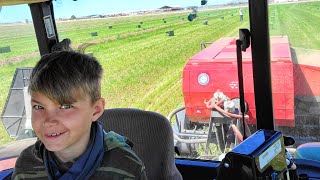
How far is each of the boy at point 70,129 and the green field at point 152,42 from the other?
31.2 inches

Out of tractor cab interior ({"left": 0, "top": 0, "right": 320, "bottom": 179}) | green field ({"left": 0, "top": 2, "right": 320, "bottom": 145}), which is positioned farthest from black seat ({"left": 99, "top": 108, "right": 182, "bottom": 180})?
green field ({"left": 0, "top": 2, "right": 320, "bottom": 145})

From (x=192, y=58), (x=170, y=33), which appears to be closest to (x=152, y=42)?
(x=170, y=33)

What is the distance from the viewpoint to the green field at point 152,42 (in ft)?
7.04

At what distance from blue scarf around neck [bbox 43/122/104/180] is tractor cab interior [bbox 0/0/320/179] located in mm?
524

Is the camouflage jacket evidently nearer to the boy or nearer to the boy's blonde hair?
the boy

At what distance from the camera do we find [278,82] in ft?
7.42

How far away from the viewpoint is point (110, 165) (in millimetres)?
1428

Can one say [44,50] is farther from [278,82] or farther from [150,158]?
[278,82]

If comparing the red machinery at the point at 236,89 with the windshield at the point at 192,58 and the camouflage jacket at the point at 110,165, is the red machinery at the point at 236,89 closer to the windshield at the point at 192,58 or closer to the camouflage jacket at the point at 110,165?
the windshield at the point at 192,58

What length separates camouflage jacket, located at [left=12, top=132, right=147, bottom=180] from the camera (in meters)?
1.42

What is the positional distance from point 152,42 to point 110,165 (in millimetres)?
1178

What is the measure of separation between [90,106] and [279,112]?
4.13 feet

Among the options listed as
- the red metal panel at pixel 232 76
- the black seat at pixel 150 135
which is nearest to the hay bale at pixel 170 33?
the red metal panel at pixel 232 76

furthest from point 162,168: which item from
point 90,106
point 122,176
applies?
point 90,106
